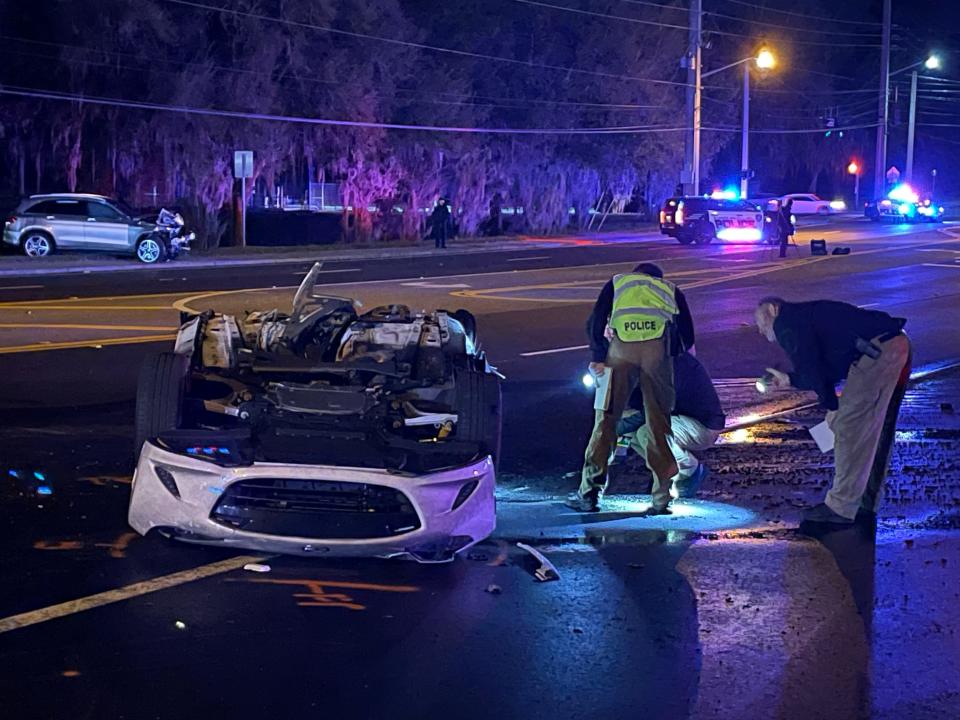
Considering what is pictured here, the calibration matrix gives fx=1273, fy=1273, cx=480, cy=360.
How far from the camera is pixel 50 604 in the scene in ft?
19.6

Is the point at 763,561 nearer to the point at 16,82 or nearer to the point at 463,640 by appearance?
the point at 463,640

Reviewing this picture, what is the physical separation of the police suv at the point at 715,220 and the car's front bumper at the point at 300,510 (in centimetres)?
3654

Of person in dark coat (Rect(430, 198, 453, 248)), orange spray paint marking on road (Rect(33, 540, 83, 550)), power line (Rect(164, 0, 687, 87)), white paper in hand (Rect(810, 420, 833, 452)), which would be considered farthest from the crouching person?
person in dark coat (Rect(430, 198, 453, 248))

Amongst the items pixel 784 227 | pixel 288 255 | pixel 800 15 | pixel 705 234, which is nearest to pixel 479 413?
pixel 784 227

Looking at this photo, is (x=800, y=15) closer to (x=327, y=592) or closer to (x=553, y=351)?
(x=553, y=351)

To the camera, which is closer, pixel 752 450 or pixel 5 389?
pixel 752 450

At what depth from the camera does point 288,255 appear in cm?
3816

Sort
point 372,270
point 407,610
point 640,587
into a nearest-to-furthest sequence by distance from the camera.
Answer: point 407,610 → point 640,587 → point 372,270

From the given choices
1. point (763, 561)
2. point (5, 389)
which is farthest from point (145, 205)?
point (763, 561)

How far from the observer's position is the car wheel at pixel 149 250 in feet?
109

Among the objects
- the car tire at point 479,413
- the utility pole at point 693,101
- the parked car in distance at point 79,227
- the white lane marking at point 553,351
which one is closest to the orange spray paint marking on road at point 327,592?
the car tire at point 479,413

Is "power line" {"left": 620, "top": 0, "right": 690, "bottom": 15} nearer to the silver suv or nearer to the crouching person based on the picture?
the silver suv

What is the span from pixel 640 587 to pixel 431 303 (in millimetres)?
14946

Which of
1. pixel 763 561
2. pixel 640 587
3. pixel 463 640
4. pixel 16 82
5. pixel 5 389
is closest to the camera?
pixel 463 640
